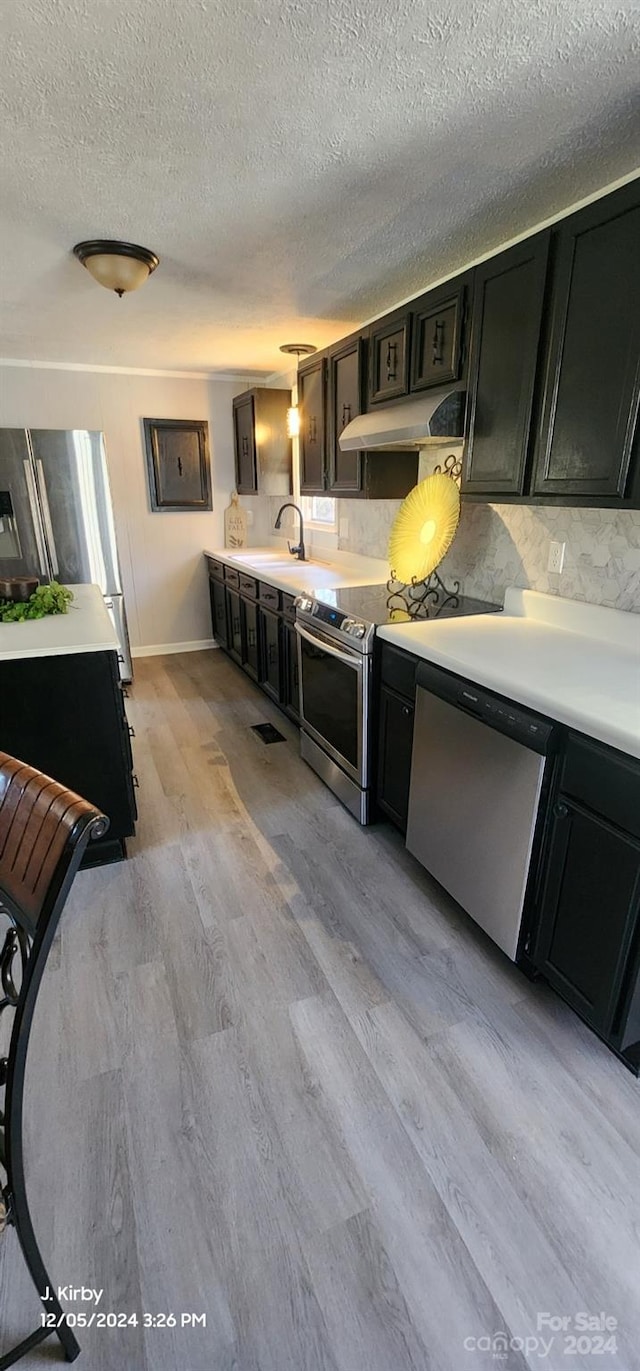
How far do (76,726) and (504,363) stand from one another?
1947 mm

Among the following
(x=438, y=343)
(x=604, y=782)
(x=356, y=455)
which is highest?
(x=438, y=343)

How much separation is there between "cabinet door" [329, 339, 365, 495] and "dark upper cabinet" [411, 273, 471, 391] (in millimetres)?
495

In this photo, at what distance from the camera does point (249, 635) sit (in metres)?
4.10

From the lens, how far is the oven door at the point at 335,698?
2414mm

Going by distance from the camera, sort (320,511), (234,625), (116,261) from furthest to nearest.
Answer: (234,625)
(320,511)
(116,261)

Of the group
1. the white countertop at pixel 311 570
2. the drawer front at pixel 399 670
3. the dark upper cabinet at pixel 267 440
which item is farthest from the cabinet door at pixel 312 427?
the drawer front at pixel 399 670

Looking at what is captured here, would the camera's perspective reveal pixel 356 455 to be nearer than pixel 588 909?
No

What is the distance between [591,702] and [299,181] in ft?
5.48

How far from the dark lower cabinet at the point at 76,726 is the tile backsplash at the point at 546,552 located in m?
1.60

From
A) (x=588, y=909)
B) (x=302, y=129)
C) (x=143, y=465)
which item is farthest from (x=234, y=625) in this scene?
(x=588, y=909)

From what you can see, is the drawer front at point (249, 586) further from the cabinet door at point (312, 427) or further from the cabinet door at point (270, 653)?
the cabinet door at point (312, 427)

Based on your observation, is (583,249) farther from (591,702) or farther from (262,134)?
(591,702)

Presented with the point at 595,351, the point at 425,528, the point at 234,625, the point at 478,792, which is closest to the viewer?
the point at 595,351

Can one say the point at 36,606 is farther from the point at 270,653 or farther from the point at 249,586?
the point at 249,586
